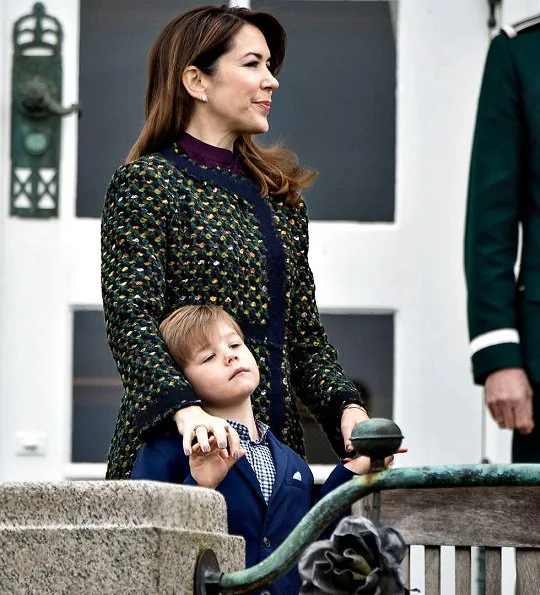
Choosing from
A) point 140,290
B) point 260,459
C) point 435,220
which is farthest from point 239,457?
point 435,220

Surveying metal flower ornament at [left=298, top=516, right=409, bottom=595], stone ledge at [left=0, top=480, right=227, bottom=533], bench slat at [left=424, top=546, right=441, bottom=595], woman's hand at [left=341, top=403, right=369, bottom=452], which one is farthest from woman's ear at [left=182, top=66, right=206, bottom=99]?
metal flower ornament at [left=298, top=516, right=409, bottom=595]

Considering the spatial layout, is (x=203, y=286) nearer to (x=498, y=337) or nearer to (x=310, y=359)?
(x=310, y=359)

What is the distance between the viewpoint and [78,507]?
2432mm

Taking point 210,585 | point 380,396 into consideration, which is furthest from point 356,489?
point 380,396

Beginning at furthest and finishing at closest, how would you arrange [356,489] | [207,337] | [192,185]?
[192,185] → [207,337] → [356,489]

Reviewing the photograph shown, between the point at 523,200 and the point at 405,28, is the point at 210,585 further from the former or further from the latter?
the point at 405,28

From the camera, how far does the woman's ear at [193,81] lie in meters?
3.54

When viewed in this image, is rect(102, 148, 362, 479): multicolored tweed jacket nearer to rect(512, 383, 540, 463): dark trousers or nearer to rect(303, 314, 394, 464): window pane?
rect(512, 383, 540, 463): dark trousers

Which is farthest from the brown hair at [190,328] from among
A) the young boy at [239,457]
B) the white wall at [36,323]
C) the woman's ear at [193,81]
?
the white wall at [36,323]

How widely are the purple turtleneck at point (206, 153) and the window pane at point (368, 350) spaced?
172 centimetres

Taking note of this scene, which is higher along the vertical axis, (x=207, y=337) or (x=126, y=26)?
(x=126, y=26)

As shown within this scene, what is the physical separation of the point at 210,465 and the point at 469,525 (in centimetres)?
46

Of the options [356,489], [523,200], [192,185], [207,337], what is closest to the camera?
[356,489]

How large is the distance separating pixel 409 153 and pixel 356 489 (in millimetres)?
3001
